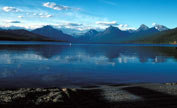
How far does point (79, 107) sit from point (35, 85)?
9.07 metres

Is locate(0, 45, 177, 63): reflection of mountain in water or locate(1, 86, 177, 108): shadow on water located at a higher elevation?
locate(0, 45, 177, 63): reflection of mountain in water

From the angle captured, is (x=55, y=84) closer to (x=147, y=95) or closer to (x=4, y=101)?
(x=4, y=101)

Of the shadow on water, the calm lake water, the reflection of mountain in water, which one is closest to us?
the shadow on water

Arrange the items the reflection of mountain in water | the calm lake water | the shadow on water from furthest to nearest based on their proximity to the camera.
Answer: the reflection of mountain in water → the calm lake water → the shadow on water

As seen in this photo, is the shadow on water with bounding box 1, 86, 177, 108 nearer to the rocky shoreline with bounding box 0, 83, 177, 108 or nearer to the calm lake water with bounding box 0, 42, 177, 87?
the rocky shoreline with bounding box 0, 83, 177, 108

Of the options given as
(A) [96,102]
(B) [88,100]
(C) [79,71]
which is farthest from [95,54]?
(A) [96,102]

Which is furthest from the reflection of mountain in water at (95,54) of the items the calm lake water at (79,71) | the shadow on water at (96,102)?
the shadow on water at (96,102)

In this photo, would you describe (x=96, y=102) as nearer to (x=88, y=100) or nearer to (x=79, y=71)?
(x=88, y=100)

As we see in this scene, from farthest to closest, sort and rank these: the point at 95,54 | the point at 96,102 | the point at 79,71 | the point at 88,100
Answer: the point at 95,54, the point at 79,71, the point at 88,100, the point at 96,102

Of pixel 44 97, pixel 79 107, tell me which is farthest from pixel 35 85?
pixel 79 107

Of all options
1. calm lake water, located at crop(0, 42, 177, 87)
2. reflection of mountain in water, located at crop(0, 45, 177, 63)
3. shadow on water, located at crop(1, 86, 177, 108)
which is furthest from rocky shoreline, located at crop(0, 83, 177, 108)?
reflection of mountain in water, located at crop(0, 45, 177, 63)

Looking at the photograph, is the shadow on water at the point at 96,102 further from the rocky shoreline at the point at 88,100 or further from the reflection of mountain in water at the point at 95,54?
the reflection of mountain in water at the point at 95,54

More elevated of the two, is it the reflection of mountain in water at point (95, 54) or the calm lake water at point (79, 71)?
the reflection of mountain in water at point (95, 54)

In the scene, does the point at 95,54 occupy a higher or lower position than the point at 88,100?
higher
